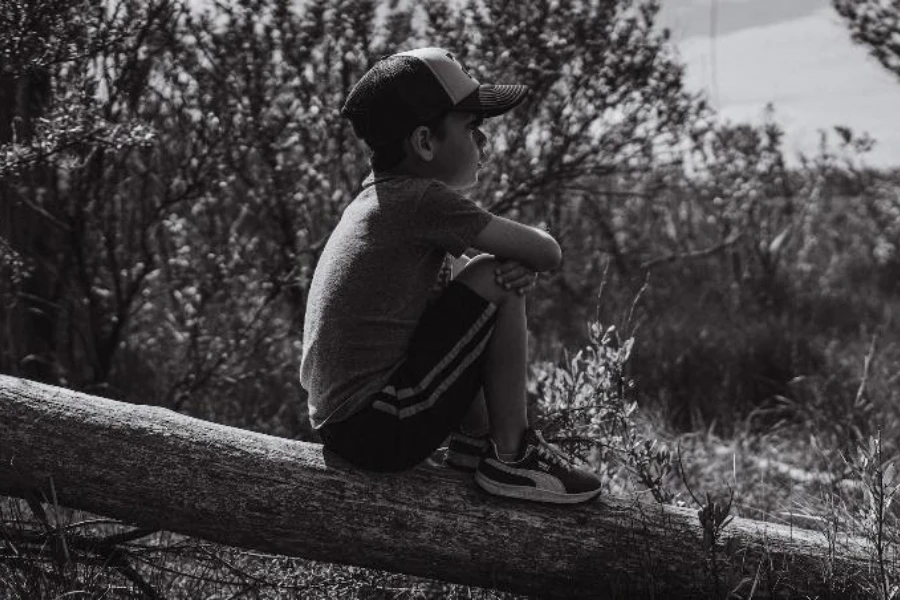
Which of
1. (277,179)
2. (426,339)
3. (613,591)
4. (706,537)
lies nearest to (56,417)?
(426,339)

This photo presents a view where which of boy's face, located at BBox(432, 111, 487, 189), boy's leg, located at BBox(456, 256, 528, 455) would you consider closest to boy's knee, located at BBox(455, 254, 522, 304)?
boy's leg, located at BBox(456, 256, 528, 455)

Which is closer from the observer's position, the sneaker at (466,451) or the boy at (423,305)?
the boy at (423,305)

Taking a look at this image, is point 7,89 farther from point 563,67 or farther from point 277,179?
point 563,67

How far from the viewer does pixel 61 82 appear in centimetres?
415

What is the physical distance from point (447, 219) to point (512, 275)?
0.24 meters

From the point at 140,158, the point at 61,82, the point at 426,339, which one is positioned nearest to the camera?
the point at 426,339

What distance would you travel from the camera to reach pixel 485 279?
285 cm

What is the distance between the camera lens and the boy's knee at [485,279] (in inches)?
112

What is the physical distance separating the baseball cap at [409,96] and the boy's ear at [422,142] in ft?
0.06

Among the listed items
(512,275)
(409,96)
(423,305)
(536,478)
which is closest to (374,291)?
(423,305)

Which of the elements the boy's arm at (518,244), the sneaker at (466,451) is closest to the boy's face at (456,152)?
the boy's arm at (518,244)

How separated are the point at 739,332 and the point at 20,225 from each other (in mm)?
4223

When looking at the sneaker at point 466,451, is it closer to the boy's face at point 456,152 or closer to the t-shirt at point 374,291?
the t-shirt at point 374,291

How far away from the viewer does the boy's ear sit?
9.59ft
